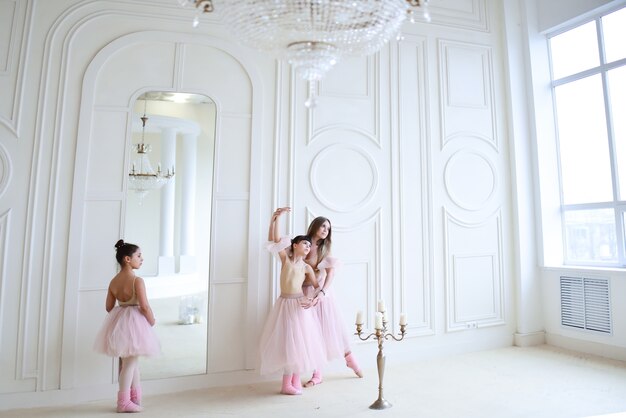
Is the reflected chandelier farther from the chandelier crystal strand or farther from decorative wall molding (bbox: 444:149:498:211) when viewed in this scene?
decorative wall molding (bbox: 444:149:498:211)

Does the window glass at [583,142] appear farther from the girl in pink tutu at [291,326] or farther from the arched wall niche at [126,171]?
the arched wall niche at [126,171]

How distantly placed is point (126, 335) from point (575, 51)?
5.28 metres

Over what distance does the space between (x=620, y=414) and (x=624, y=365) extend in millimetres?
1280

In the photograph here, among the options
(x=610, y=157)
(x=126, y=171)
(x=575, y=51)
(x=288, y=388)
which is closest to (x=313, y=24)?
(x=126, y=171)

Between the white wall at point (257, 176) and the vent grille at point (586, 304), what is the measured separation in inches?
12.9

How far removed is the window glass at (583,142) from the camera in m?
4.07

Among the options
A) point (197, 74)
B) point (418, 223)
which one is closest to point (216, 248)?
point (197, 74)

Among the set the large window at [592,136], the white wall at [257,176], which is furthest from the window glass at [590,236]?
the white wall at [257,176]

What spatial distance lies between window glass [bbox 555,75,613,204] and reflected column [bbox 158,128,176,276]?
4234 millimetres

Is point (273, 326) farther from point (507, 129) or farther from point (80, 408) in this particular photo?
point (507, 129)

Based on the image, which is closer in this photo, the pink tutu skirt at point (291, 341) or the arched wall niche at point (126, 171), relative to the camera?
the pink tutu skirt at point (291, 341)

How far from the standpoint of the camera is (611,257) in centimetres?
395

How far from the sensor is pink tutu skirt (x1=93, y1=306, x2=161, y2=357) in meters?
2.62

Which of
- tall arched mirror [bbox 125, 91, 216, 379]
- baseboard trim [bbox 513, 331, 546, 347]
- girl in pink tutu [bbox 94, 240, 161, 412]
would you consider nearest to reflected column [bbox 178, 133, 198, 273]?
tall arched mirror [bbox 125, 91, 216, 379]
